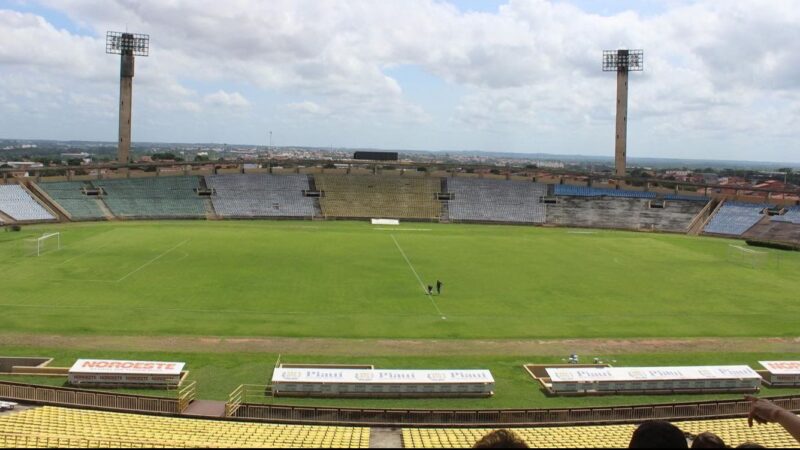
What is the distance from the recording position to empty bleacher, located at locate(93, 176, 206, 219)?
77812mm

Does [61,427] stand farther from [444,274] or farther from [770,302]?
[770,302]

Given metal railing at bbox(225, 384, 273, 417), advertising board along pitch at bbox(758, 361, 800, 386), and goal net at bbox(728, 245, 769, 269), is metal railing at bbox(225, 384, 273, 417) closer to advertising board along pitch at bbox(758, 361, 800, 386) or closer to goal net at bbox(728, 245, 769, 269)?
advertising board along pitch at bbox(758, 361, 800, 386)

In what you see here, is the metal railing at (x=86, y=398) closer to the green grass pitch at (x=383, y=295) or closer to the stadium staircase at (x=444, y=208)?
the green grass pitch at (x=383, y=295)

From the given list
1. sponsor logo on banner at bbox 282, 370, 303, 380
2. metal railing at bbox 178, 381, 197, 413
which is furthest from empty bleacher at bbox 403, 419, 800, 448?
metal railing at bbox 178, 381, 197, 413

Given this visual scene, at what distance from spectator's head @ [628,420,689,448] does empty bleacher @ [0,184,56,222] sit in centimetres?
7673

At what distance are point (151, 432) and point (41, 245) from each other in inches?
1716

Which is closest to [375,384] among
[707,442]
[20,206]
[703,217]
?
[707,442]

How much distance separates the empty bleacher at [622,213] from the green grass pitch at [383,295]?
1734cm

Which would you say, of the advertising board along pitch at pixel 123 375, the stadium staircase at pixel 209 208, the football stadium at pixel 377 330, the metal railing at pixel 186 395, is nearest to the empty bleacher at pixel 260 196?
the stadium staircase at pixel 209 208

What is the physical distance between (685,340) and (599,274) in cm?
1691

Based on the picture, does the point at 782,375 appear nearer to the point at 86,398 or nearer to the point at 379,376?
the point at 379,376

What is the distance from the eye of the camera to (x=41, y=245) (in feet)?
174

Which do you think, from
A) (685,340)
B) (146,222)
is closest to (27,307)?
(685,340)

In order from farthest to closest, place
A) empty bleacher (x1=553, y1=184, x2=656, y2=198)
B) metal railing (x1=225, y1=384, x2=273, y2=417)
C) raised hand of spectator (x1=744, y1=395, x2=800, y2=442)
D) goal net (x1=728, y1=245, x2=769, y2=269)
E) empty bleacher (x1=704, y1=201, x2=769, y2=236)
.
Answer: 1. empty bleacher (x1=553, y1=184, x2=656, y2=198)
2. empty bleacher (x1=704, y1=201, x2=769, y2=236)
3. goal net (x1=728, y1=245, x2=769, y2=269)
4. metal railing (x1=225, y1=384, x2=273, y2=417)
5. raised hand of spectator (x1=744, y1=395, x2=800, y2=442)
